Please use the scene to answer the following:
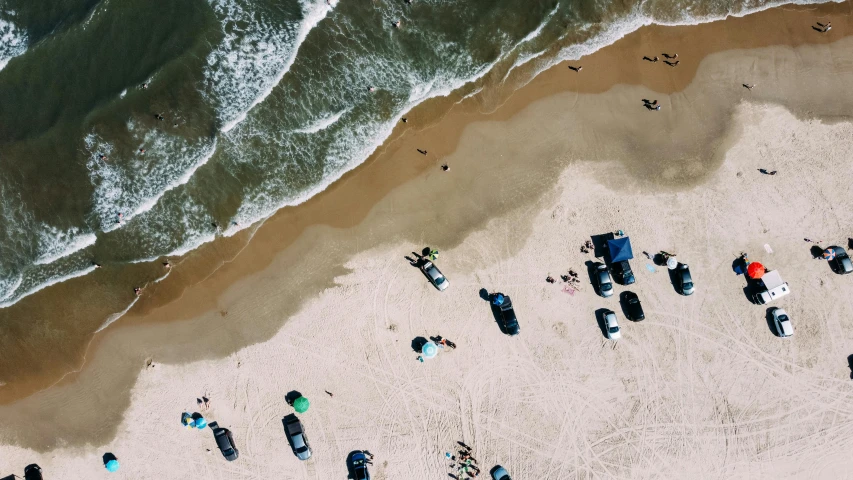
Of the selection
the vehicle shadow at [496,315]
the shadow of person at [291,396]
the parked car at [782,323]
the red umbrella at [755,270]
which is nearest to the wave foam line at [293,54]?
the shadow of person at [291,396]


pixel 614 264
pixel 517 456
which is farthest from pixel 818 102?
pixel 517 456

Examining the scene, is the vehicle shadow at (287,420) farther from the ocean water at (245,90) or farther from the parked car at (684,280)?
the parked car at (684,280)

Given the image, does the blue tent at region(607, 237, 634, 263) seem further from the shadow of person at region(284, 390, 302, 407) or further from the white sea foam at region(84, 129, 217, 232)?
→ the white sea foam at region(84, 129, 217, 232)

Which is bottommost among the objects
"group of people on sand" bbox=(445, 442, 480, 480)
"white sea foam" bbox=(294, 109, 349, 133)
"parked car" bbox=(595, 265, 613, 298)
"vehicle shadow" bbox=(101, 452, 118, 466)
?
"group of people on sand" bbox=(445, 442, 480, 480)

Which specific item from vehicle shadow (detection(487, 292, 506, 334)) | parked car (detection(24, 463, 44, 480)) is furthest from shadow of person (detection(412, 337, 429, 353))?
parked car (detection(24, 463, 44, 480))

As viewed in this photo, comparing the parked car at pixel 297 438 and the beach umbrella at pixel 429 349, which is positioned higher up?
the beach umbrella at pixel 429 349

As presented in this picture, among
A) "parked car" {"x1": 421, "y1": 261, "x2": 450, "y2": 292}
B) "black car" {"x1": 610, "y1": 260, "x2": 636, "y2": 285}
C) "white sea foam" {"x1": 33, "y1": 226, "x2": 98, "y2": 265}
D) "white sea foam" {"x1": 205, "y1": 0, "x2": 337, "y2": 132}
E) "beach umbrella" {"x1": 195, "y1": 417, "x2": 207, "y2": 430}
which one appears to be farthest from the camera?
"white sea foam" {"x1": 33, "y1": 226, "x2": 98, "y2": 265}
